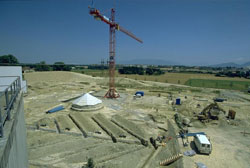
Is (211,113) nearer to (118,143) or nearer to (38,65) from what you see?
(118,143)

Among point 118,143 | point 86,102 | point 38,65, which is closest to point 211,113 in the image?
point 118,143

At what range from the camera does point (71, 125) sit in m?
21.5

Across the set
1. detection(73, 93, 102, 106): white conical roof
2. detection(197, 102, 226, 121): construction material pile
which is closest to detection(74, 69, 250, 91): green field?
detection(197, 102, 226, 121): construction material pile

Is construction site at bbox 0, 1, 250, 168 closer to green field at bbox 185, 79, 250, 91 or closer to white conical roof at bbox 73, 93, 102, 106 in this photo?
white conical roof at bbox 73, 93, 102, 106

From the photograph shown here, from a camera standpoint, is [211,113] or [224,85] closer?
[211,113]

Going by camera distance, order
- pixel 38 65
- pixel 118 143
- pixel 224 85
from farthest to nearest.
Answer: pixel 38 65 < pixel 224 85 < pixel 118 143

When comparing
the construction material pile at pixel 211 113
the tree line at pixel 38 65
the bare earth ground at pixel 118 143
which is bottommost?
the bare earth ground at pixel 118 143

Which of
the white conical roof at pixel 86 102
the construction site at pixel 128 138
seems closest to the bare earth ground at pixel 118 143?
the construction site at pixel 128 138

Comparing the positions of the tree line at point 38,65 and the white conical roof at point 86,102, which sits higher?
the tree line at point 38,65

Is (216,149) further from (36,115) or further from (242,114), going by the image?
(36,115)

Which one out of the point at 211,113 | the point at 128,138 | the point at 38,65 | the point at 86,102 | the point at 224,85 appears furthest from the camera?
the point at 38,65

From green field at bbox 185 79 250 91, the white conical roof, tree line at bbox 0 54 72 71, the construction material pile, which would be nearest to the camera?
the construction material pile

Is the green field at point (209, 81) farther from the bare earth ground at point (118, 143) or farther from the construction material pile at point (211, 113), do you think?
the bare earth ground at point (118, 143)

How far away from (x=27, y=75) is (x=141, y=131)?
239 ft
